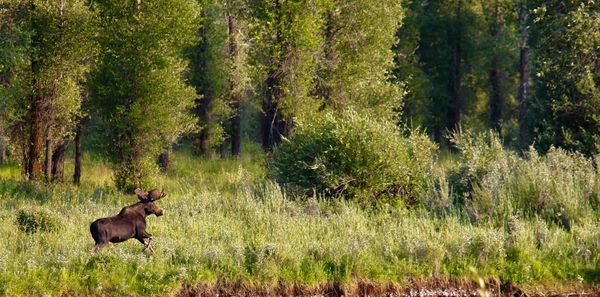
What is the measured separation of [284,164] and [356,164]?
2.31 m

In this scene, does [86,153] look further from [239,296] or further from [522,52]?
[239,296]

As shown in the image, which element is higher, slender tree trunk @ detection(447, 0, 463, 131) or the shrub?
Result: slender tree trunk @ detection(447, 0, 463, 131)

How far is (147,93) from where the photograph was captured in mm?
25297

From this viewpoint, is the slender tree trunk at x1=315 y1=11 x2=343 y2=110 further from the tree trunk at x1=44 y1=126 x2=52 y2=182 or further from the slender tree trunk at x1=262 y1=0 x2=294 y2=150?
the tree trunk at x1=44 y1=126 x2=52 y2=182

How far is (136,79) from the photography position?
25.2m

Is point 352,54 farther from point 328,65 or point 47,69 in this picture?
point 47,69

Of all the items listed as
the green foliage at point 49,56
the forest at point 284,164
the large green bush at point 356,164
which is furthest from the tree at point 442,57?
the large green bush at point 356,164

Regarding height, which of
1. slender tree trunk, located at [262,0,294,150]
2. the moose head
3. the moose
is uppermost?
slender tree trunk, located at [262,0,294,150]

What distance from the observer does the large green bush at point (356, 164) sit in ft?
66.9

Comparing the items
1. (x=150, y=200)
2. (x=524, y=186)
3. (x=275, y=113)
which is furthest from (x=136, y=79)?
(x=524, y=186)

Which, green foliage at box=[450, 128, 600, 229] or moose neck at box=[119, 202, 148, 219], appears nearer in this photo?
moose neck at box=[119, 202, 148, 219]

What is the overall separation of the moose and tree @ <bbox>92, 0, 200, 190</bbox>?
10441 mm

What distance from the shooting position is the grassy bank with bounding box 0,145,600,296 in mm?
14211

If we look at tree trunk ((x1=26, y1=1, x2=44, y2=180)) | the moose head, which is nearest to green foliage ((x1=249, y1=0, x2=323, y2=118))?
tree trunk ((x1=26, y1=1, x2=44, y2=180))
